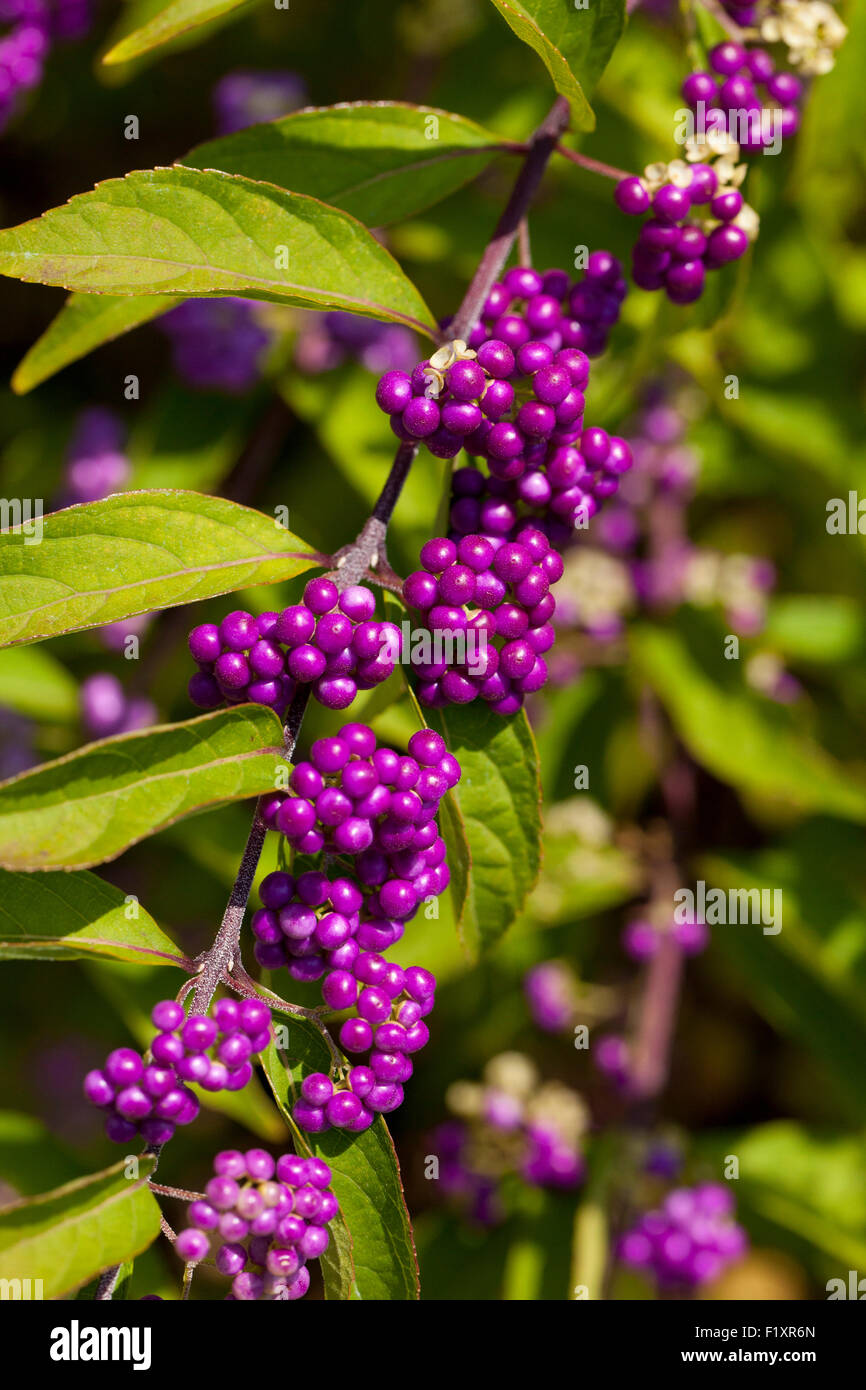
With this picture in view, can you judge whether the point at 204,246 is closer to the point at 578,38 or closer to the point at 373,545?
the point at 373,545

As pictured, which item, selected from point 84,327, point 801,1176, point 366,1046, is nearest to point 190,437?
point 84,327

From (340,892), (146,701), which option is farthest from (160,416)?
(340,892)

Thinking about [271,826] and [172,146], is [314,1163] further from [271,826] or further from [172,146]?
[172,146]

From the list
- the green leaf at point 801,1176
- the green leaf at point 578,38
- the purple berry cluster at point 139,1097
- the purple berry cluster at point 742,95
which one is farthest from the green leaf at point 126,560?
the green leaf at point 801,1176

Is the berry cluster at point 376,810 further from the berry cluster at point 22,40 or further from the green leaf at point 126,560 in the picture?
the berry cluster at point 22,40

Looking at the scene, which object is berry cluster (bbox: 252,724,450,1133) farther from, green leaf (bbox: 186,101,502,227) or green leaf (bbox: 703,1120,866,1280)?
green leaf (bbox: 703,1120,866,1280)
